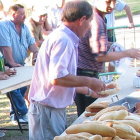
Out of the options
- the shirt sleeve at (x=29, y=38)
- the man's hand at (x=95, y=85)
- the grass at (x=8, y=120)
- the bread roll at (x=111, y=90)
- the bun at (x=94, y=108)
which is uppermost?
the shirt sleeve at (x=29, y=38)

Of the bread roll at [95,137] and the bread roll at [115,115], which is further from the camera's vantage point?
the bread roll at [115,115]

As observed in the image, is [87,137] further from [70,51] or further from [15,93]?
[15,93]

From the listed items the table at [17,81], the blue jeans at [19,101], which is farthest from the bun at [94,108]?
the blue jeans at [19,101]

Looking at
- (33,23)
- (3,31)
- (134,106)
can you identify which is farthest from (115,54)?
(33,23)

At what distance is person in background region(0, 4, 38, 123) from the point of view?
447cm

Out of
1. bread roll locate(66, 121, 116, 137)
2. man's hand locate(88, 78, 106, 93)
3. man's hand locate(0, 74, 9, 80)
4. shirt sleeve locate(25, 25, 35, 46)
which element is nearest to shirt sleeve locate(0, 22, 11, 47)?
shirt sleeve locate(25, 25, 35, 46)

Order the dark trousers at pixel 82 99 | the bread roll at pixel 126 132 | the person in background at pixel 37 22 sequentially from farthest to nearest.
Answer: the person in background at pixel 37 22 < the dark trousers at pixel 82 99 < the bread roll at pixel 126 132

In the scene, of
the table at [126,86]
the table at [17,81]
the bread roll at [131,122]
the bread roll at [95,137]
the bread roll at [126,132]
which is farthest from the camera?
the table at [17,81]

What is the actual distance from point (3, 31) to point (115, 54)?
2014mm

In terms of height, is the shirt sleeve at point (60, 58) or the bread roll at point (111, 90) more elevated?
the shirt sleeve at point (60, 58)

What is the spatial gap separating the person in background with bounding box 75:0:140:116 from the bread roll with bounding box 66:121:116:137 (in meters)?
1.30

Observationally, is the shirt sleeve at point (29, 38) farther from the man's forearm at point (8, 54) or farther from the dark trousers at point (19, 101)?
the dark trousers at point (19, 101)

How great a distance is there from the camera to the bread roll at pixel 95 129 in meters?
1.62

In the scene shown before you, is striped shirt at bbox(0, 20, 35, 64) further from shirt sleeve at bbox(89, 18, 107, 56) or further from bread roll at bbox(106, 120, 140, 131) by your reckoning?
bread roll at bbox(106, 120, 140, 131)
